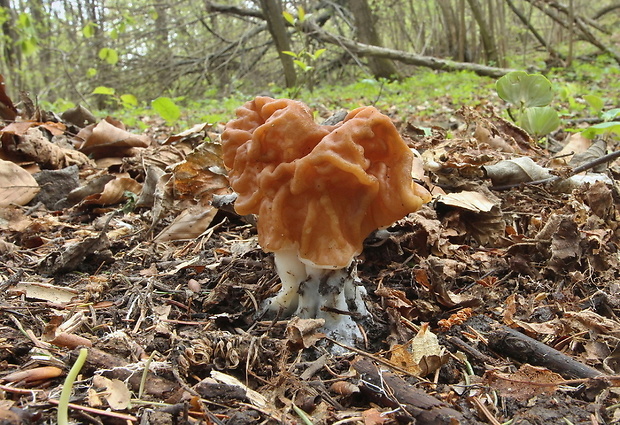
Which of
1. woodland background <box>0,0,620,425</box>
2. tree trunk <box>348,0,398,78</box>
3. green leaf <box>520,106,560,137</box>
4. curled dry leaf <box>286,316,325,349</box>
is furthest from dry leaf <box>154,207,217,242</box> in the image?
tree trunk <box>348,0,398,78</box>

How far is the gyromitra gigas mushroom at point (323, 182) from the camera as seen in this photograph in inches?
88.0

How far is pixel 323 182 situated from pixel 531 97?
145 inches

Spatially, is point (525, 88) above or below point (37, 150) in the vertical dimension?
below

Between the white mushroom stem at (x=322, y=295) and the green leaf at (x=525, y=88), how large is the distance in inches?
128

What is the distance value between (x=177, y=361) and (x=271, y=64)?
14.5 metres

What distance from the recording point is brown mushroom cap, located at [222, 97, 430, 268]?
226 centimetres

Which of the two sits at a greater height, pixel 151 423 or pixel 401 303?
pixel 151 423

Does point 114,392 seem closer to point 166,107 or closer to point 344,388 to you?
point 344,388

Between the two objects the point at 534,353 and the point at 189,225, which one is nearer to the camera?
the point at 534,353

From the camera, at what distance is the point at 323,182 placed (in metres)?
2.27

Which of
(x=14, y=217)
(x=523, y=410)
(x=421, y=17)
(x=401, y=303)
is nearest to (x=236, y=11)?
(x=421, y=17)

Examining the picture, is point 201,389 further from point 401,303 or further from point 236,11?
point 236,11

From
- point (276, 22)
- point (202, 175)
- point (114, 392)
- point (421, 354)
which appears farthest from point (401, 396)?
point (276, 22)

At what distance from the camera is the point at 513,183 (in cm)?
387
